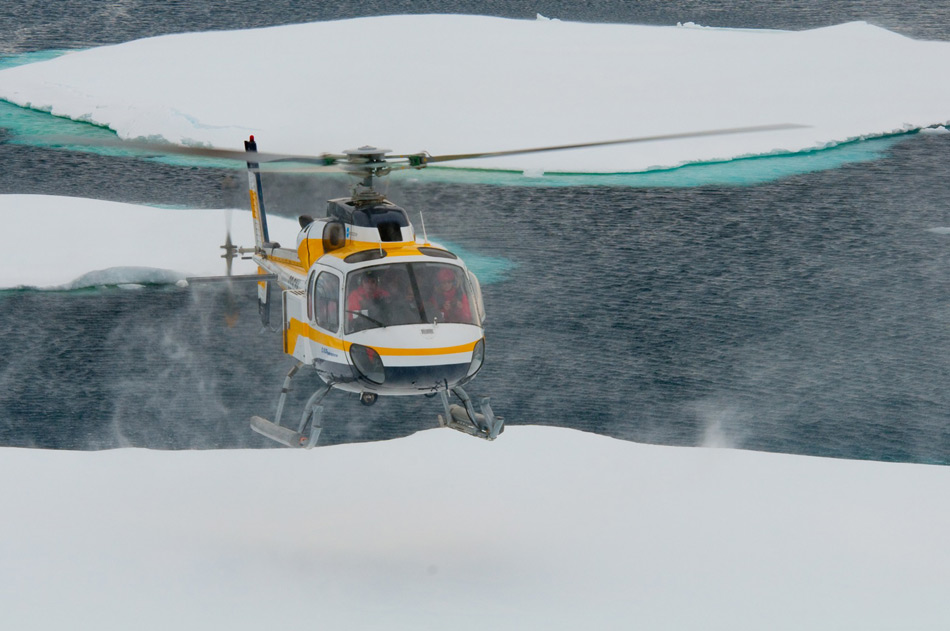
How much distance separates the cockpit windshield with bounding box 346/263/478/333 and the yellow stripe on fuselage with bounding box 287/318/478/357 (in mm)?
230

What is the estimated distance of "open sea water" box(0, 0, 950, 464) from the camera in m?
17.3

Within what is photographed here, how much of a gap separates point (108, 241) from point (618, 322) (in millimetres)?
11202

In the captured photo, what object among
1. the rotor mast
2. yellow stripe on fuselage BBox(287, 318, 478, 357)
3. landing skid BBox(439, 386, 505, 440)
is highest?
the rotor mast

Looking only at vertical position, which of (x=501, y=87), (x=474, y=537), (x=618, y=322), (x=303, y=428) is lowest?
(x=618, y=322)

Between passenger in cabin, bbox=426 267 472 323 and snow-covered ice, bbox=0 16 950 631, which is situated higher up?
passenger in cabin, bbox=426 267 472 323

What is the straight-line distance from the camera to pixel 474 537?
1208 cm

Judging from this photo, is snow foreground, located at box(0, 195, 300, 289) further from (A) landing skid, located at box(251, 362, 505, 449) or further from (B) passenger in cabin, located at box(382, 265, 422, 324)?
(B) passenger in cabin, located at box(382, 265, 422, 324)

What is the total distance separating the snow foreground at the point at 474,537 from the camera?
10375 mm

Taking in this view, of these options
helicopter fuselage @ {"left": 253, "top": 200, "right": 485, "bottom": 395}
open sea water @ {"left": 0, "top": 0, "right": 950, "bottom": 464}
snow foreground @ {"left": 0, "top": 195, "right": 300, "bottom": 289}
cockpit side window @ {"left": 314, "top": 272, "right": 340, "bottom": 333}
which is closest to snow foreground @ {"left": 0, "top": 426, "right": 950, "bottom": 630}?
helicopter fuselage @ {"left": 253, "top": 200, "right": 485, "bottom": 395}

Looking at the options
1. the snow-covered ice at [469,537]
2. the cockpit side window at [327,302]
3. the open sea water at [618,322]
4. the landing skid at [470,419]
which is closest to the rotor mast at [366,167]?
the cockpit side window at [327,302]

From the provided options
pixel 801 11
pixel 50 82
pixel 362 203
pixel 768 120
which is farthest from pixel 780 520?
pixel 801 11

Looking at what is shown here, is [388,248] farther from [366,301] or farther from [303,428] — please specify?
[303,428]

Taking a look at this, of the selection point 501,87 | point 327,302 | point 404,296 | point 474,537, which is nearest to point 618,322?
point 474,537

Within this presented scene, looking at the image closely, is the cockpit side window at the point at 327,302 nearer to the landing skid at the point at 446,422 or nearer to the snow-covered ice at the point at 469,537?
the landing skid at the point at 446,422
